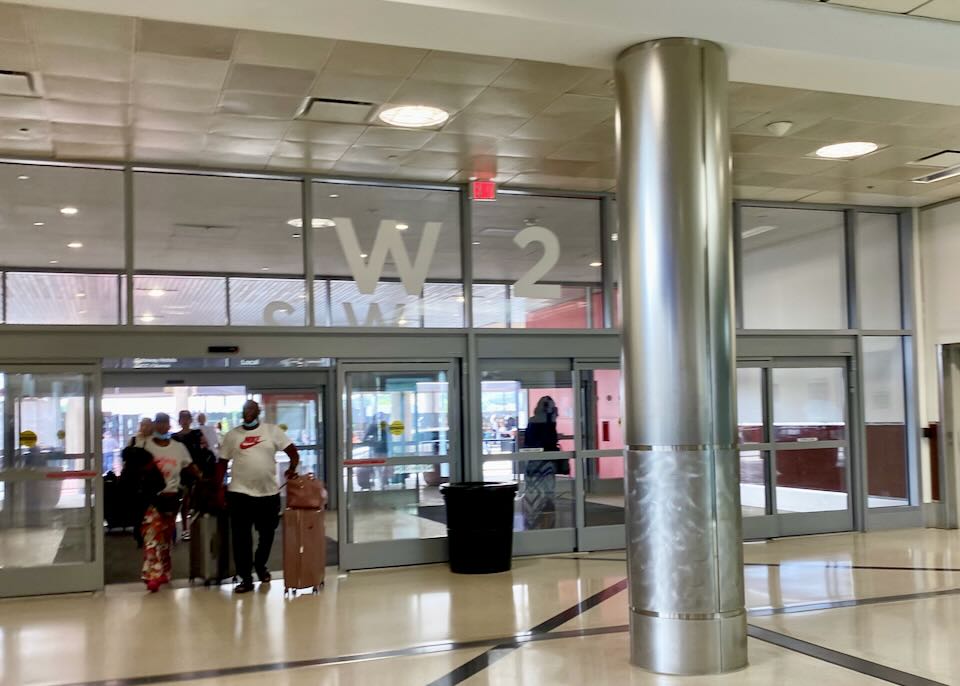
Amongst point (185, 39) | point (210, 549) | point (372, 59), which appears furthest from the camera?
point (210, 549)

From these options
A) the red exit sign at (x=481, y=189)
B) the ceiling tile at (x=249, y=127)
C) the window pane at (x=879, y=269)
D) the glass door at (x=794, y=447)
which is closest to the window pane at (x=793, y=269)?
the window pane at (x=879, y=269)

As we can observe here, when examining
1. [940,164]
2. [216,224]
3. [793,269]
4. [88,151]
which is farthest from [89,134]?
[940,164]

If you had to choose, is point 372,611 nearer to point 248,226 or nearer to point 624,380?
point 624,380

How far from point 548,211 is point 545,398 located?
1.82m

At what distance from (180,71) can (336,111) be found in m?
1.17

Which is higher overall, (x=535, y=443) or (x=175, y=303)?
(x=175, y=303)

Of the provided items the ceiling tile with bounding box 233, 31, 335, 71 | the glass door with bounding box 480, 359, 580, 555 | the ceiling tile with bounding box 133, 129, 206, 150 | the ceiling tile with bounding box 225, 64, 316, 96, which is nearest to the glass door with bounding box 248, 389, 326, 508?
the glass door with bounding box 480, 359, 580, 555

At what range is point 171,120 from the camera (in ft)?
21.5

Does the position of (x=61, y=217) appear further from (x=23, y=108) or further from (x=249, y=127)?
(x=249, y=127)

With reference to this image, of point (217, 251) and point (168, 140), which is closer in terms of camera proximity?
point (168, 140)

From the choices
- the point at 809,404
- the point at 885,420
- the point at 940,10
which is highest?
the point at 940,10

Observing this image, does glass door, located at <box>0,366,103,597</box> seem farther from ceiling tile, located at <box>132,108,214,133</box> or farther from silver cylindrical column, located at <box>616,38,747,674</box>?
silver cylindrical column, located at <box>616,38,747,674</box>

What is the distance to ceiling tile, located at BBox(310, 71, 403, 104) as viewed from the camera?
5.88 meters

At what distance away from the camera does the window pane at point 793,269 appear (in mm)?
9789
